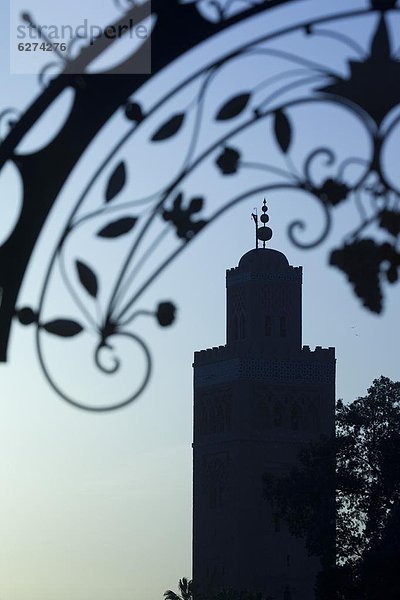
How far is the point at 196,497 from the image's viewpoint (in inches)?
2844

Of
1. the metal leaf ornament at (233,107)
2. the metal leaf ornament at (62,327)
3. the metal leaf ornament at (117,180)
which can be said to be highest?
the metal leaf ornament at (233,107)

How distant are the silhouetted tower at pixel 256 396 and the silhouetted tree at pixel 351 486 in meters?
23.4

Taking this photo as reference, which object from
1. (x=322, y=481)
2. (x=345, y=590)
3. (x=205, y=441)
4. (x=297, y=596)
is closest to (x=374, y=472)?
(x=322, y=481)

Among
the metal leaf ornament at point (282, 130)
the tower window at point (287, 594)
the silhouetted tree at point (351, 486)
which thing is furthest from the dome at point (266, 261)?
the metal leaf ornament at point (282, 130)

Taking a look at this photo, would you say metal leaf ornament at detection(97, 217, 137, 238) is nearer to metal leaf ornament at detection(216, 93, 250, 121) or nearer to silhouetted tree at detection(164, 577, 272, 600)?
metal leaf ornament at detection(216, 93, 250, 121)

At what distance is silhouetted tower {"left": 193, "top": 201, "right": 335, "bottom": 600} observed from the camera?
70.8 m

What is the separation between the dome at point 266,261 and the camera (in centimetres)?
7169

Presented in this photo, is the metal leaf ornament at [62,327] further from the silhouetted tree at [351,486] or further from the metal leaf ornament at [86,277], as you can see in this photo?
the silhouetted tree at [351,486]

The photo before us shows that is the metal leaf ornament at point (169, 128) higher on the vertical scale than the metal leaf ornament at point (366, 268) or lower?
higher

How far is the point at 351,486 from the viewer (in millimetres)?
45250

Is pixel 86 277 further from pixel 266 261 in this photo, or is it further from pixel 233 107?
pixel 266 261

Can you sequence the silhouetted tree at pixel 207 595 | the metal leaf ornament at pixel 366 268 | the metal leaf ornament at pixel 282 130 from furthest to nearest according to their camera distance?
the silhouetted tree at pixel 207 595
the metal leaf ornament at pixel 282 130
the metal leaf ornament at pixel 366 268

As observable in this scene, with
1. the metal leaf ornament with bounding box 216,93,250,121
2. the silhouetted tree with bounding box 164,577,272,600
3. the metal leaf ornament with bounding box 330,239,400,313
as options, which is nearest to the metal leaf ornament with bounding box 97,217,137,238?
the metal leaf ornament with bounding box 216,93,250,121


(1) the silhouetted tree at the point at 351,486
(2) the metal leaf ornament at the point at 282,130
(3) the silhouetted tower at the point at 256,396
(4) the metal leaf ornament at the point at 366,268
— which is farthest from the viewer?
(3) the silhouetted tower at the point at 256,396
